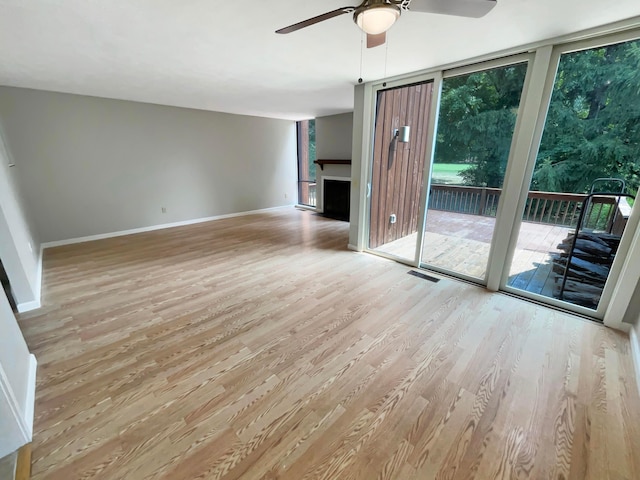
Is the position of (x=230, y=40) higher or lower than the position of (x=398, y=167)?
higher

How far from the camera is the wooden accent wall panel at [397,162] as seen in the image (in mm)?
3693

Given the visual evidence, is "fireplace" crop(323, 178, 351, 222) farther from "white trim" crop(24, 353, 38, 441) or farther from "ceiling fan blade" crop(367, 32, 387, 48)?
"white trim" crop(24, 353, 38, 441)

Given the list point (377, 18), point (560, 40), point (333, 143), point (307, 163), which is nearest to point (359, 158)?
point (560, 40)

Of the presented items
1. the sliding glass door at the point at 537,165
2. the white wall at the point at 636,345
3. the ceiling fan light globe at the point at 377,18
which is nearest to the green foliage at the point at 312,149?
the sliding glass door at the point at 537,165

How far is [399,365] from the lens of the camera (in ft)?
6.11

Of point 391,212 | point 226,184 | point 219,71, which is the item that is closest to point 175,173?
point 226,184

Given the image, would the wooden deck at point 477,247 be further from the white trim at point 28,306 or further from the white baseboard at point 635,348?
the white trim at point 28,306

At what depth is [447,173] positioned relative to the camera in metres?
3.22

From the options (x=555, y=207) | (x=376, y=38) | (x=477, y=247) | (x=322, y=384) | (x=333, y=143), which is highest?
(x=376, y=38)

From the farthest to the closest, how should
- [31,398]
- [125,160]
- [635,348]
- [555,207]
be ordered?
[125,160] → [555,207] → [635,348] → [31,398]

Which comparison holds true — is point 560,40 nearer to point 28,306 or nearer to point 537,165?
point 537,165

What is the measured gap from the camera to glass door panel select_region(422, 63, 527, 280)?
104 inches

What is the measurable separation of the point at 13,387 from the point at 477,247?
4.52 m

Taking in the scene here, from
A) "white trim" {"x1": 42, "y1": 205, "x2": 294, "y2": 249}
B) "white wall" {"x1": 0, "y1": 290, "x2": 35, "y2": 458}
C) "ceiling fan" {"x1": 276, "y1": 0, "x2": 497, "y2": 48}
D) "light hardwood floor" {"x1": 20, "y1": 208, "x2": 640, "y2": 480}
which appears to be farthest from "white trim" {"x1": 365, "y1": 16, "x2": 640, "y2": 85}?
"white trim" {"x1": 42, "y1": 205, "x2": 294, "y2": 249}
